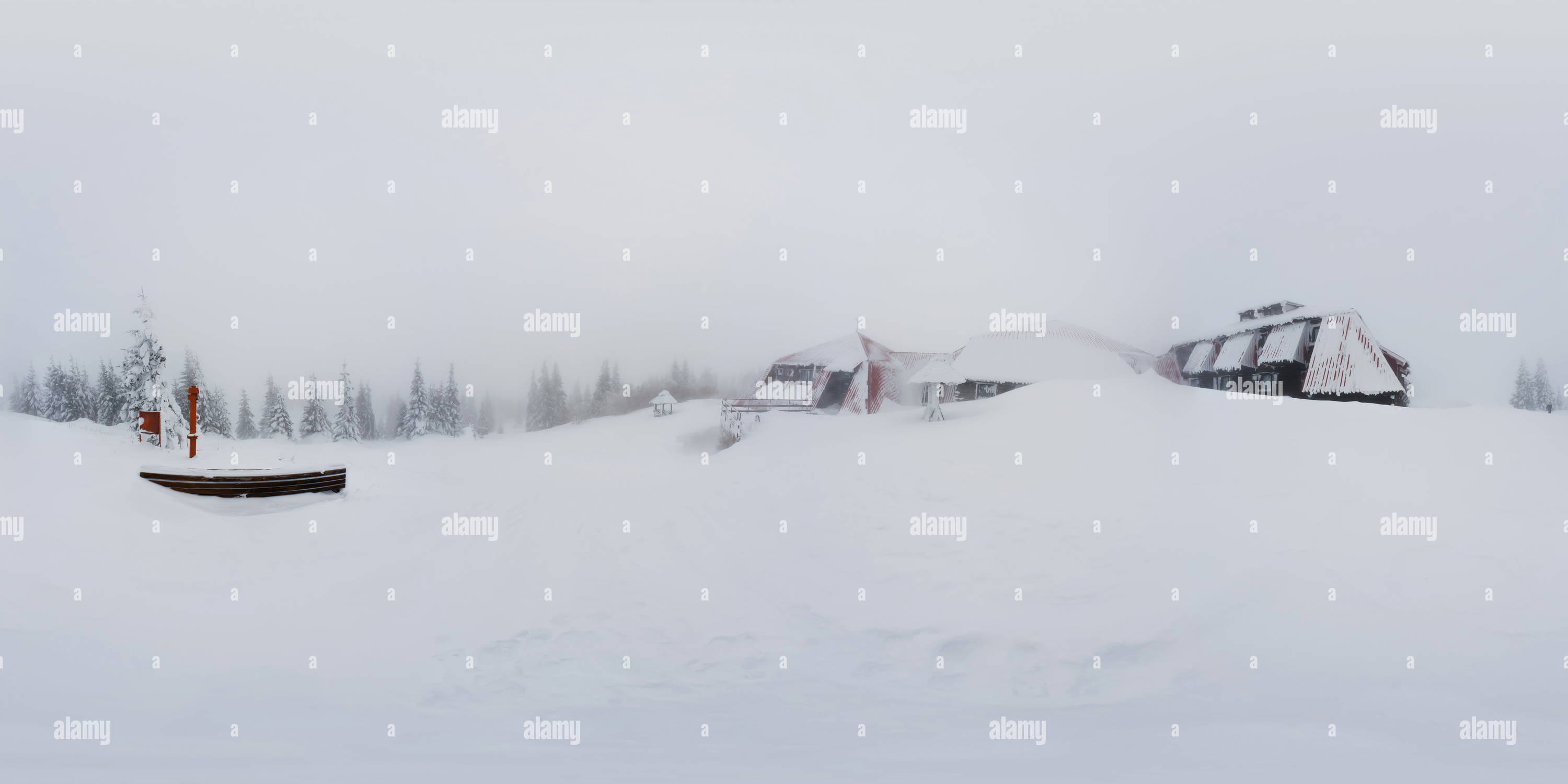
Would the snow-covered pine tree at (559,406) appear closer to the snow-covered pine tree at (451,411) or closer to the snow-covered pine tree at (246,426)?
the snow-covered pine tree at (451,411)

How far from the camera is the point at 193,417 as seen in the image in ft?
38.9

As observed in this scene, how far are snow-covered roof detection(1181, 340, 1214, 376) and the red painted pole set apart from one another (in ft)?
61.4

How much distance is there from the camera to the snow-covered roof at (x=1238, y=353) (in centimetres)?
998

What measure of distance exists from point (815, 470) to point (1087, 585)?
201 inches

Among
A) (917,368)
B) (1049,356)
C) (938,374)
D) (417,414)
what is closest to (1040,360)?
(1049,356)

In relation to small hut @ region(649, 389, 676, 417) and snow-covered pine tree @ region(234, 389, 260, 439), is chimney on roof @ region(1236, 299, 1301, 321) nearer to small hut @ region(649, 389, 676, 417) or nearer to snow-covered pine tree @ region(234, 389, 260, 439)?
small hut @ region(649, 389, 676, 417)

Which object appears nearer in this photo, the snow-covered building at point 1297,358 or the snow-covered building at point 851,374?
the snow-covered building at point 1297,358

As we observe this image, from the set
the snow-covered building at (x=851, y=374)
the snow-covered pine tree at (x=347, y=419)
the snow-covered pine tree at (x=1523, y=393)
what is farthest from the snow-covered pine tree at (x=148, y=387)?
the snow-covered pine tree at (x=1523, y=393)

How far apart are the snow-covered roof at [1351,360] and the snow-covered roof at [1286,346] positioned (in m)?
0.20

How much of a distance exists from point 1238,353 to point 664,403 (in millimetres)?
10597

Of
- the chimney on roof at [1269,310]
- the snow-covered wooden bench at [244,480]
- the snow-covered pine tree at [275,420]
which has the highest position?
the chimney on roof at [1269,310]

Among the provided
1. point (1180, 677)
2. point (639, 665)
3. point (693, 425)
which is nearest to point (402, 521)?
point (693, 425)

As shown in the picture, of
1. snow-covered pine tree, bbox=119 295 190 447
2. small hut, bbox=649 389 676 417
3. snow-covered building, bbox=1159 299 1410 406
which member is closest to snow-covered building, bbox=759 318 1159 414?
snow-covered building, bbox=1159 299 1410 406

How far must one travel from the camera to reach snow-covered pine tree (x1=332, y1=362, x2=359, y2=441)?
39.8 feet
